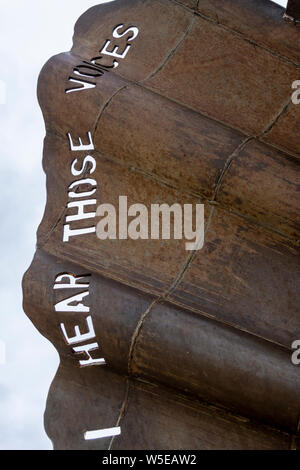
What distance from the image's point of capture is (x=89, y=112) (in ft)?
15.4

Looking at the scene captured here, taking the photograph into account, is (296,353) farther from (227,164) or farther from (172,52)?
(172,52)

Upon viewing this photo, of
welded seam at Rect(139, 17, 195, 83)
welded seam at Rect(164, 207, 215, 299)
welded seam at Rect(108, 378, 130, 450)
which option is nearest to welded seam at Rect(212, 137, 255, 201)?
welded seam at Rect(164, 207, 215, 299)

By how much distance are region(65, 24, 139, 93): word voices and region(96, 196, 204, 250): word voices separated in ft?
3.19

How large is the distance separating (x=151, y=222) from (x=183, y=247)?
12.1 inches

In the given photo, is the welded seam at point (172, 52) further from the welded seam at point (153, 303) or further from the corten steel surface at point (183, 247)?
the welded seam at point (153, 303)

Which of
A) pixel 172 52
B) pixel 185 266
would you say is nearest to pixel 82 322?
pixel 185 266

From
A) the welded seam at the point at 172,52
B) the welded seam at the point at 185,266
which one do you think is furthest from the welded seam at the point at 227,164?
the welded seam at the point at 172,52

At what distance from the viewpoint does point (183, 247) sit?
4.26 metres

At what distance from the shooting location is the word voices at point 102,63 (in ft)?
15.8

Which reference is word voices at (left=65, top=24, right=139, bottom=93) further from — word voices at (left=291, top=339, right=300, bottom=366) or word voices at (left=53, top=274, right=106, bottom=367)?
word voices at (left=291, top=339, right=300, bottom=366)

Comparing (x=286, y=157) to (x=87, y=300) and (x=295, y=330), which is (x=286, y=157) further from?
(x=87, y=300)

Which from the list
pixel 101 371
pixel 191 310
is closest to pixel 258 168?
pixel 191 310

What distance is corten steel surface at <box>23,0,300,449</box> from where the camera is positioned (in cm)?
372

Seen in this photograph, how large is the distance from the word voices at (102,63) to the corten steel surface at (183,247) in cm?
2
